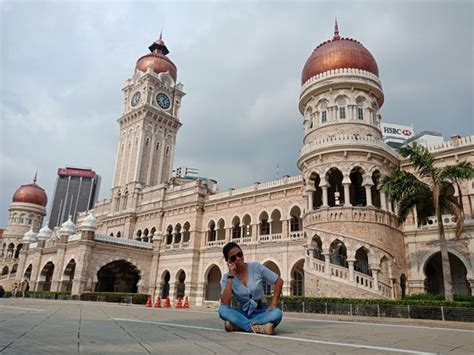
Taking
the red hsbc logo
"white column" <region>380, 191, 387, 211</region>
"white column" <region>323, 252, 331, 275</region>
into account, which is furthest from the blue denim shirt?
the red hsbc logo

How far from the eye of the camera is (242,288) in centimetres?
517

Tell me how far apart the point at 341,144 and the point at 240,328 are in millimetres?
15943

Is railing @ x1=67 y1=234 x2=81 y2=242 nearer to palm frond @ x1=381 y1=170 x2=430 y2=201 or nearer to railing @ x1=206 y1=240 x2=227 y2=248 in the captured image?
railing @ x1=206 y1=240 x2=227 y2=248

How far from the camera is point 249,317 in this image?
522 cm

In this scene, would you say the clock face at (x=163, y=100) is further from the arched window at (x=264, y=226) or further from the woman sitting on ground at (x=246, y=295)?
the woman sitting on ground at (x=246, y=295)

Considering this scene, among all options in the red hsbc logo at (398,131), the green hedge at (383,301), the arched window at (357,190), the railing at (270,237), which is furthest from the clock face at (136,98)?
the red hsbc logo at (398,131)

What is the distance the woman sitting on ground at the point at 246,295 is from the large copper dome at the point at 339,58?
62.4ft

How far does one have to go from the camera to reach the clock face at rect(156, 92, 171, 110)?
133 ft

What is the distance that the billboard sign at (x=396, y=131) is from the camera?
2004 inches

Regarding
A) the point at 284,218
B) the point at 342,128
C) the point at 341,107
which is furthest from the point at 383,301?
the point at 284,218

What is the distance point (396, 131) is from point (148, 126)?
115 ft

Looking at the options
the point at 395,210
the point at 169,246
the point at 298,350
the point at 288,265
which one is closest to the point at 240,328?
the point at 298,350

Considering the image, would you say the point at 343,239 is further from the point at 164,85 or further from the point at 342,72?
the point at 164,85

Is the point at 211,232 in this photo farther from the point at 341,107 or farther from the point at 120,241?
the point at 341,107
